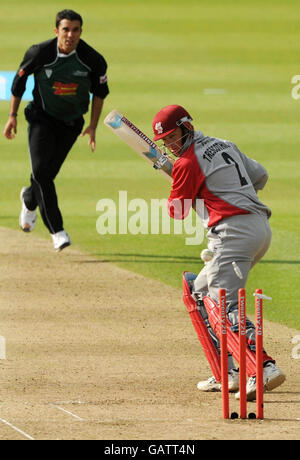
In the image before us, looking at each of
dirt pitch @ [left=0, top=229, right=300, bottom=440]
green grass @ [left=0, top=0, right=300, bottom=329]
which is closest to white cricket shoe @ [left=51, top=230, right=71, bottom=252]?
dirt pitch @ [left=0, top=229, right=300, bottom=440]

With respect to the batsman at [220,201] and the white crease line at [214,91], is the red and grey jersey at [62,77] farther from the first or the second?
the white crease line at [214,91]

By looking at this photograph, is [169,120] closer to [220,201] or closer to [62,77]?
[220,201]

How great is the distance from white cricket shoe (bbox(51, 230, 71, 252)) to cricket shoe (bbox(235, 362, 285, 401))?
14.5ft

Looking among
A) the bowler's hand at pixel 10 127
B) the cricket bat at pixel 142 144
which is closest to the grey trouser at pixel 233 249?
the cricket bat at pixel 142 144

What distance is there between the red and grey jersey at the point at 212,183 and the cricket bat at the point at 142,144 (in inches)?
16.8

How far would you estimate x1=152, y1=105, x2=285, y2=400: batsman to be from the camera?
22.9ft

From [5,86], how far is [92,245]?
9.03 metres

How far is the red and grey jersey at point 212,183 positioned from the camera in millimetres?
6977

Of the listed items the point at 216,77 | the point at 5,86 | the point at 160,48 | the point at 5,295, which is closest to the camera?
the point at 5,295

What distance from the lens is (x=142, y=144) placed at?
7500mm

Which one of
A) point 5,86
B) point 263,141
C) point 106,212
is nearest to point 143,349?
point 106,212

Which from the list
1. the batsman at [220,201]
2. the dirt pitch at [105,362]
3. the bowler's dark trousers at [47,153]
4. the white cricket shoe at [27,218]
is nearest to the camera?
the dirt pitch at [105,362]
